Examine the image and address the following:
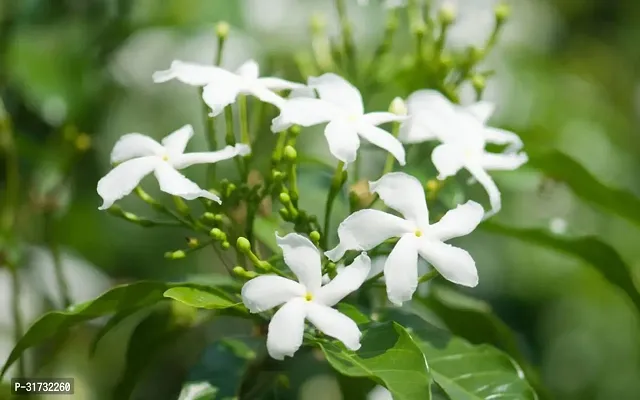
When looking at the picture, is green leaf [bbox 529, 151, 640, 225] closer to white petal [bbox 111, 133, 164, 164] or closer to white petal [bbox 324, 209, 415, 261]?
white petal [bbox 324, 209, 415, 261]

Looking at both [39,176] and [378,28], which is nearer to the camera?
[39,176]

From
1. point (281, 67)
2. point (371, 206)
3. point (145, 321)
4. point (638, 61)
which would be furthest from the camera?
point (638, 61)

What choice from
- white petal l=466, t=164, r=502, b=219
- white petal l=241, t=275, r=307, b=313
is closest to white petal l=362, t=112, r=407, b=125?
white petal l=466, t=164, r=502, b=219

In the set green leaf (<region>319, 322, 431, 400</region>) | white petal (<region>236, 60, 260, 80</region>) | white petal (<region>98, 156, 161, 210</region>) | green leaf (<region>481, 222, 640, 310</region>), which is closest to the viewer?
green leaf (<region>319, 322, 431, 400</region>)

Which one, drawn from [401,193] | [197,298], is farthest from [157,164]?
[401,193]

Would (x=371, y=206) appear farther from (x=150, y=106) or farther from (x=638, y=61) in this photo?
(x=638, y=61)

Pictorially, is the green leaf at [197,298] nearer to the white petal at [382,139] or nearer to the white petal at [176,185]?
the white petal at [176,185]

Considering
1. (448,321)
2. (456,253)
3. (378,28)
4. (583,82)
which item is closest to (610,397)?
(583,82)
